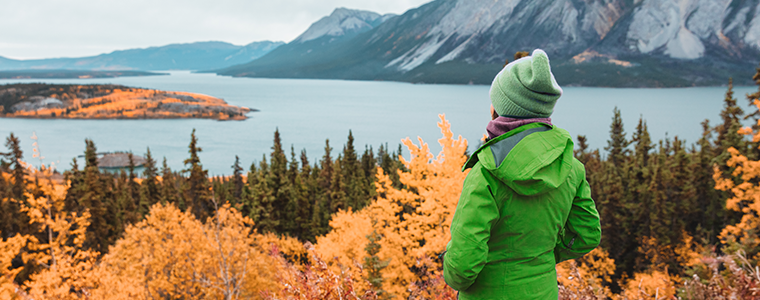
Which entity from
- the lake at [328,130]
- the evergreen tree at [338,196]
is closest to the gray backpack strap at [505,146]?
the evergreen tree at [338,196]

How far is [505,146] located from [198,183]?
41814mm

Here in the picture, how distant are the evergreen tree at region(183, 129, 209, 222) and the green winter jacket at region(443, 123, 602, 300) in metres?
35.5

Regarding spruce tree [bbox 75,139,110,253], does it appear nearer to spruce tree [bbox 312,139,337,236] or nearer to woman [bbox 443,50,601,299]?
spruce tree [bbox 312,139,337,236]

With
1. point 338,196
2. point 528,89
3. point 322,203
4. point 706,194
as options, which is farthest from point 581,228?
point 322,203

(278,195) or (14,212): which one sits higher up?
(278,195)

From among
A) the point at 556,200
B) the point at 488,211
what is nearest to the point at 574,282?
the point at 556,200

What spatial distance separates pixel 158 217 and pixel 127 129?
19358 centimetres

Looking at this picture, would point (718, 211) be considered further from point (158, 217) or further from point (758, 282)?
point (158, 217)

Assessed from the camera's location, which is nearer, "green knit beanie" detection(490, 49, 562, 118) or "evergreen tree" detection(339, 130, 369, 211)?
"green knit beanie" detection(490, 49, 562, 118)

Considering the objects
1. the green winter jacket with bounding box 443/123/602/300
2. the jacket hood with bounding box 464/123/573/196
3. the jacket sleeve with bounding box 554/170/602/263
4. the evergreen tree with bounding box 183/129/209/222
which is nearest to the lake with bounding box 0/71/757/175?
the evergreen tree with bounding box 183/129/209/222

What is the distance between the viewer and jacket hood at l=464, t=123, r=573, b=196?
2.36 m

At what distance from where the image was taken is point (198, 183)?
39.8m

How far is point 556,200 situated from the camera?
270 centimetres

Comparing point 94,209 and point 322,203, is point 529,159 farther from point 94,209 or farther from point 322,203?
point 322,203
